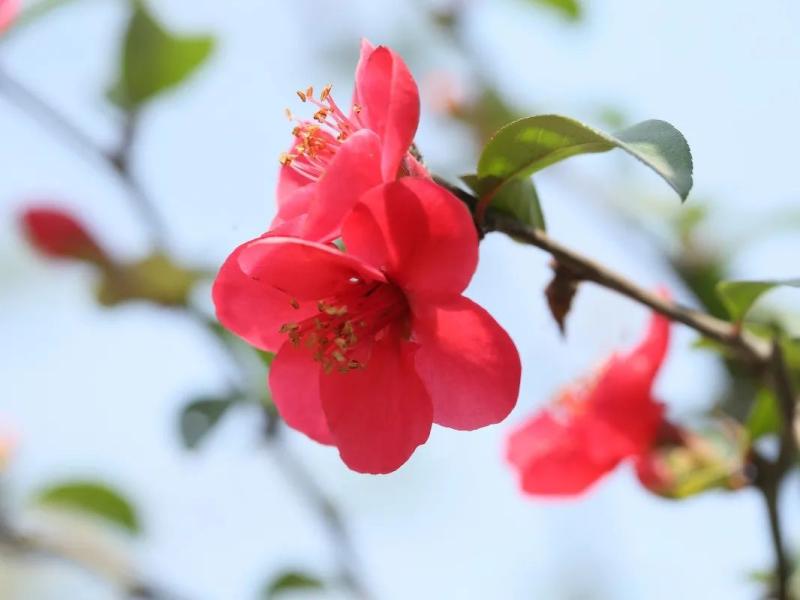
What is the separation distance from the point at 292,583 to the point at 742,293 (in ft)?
2.87

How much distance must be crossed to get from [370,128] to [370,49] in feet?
0.23

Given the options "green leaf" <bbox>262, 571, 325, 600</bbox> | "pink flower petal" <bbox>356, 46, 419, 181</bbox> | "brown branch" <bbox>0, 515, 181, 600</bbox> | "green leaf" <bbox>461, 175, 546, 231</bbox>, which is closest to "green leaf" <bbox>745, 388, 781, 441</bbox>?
"green leaf" <bbox>461, 175, 546, 231</bbox>

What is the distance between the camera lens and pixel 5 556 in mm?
1545

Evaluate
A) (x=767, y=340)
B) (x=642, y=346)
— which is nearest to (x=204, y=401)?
(x=642, y=346)

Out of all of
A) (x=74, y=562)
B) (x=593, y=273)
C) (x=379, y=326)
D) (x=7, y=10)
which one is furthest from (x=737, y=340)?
(x=74, y=562)

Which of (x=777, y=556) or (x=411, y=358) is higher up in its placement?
(x=411, y=358)

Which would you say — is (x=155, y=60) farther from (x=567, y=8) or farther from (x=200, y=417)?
(x=567, y=8)

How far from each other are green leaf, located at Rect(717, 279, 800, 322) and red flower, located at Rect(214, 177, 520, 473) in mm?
236

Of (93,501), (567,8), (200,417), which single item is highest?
(567,8)

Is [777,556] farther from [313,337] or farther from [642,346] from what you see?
[313,337]

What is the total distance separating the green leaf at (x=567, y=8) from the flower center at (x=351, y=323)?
3.73 ft

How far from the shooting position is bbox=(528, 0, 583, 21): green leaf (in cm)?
176

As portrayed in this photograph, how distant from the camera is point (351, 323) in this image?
774 mm

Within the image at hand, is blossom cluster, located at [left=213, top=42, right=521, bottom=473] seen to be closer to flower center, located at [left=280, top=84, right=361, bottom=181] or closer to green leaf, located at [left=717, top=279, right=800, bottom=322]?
flower center, located at [left=280, top=84, right=361, bottom=181]
